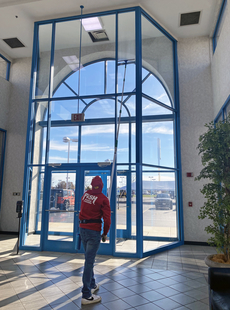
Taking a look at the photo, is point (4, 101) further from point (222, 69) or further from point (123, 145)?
point (222, 69)

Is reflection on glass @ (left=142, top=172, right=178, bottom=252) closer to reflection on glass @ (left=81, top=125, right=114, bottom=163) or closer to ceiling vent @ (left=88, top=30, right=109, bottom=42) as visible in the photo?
reflection on glass @ (left=81, top=125, right=114, bottom=163)

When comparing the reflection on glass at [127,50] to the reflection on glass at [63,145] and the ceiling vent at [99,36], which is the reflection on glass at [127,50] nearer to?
the ceiling vent at [99,36]

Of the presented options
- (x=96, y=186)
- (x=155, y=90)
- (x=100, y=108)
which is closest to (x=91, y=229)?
(x=96, y=186)

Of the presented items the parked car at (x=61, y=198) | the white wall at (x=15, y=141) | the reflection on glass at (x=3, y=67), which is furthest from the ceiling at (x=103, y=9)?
the parked car at (x=61, y=198)

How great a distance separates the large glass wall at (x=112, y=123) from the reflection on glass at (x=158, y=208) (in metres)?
0.02

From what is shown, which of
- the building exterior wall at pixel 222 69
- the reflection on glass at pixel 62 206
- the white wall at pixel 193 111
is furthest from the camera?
the white wall at pixel 193 111

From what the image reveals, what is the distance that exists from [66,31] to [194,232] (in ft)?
20.1

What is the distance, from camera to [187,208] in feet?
21.5

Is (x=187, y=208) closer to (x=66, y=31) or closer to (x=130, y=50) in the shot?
(x=130, y=50)

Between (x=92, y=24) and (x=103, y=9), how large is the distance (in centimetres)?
43

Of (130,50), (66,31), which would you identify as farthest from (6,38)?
(130,50)

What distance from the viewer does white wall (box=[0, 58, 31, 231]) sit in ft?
24.8

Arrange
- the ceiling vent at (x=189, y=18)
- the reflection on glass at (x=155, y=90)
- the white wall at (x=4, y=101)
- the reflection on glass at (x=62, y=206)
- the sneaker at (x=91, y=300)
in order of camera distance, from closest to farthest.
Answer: the sneaker at (x=91, y=300)
the reflection on glass at (x=62, y=206)
the reflection on glass at (x=155, y=90)
the ceiling vent at (x=189, y=18)
the white wall at (x=4, y=101)

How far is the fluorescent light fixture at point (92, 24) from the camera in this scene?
613 cm
